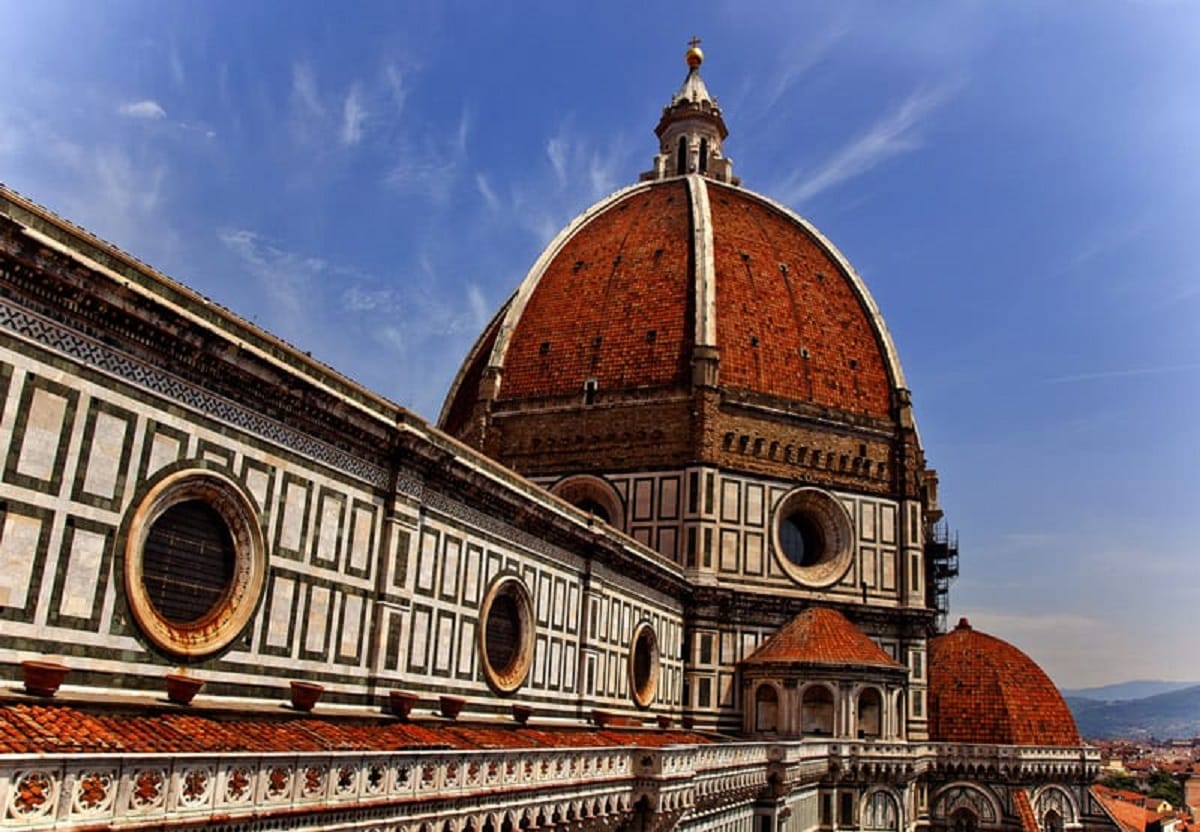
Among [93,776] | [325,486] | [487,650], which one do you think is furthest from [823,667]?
[93,776]

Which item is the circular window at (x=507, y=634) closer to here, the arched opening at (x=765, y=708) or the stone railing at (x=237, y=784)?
the stone railing at (x=237, y=784)

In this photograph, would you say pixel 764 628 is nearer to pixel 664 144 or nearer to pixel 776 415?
pixel 776 415

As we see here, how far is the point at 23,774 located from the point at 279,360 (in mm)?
9584

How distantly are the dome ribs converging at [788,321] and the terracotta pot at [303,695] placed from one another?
29835mm

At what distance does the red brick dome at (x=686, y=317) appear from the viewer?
46.6 m

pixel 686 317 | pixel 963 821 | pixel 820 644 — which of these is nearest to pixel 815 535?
pixel 820 644

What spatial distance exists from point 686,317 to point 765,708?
16260mm

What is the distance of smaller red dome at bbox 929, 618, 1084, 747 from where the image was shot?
1909 inches

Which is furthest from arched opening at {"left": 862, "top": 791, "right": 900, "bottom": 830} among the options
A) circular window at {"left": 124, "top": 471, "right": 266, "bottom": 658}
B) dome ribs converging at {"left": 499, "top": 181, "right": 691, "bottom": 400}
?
circular window at {"left": 124, "top": 471, "right": 266, "bottom": 658}

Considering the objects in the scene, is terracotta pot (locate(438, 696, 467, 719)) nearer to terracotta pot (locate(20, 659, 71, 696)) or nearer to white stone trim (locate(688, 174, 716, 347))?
terracotta pot (locate(20, 659, 71, 696))

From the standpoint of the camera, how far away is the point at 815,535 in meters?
46.2

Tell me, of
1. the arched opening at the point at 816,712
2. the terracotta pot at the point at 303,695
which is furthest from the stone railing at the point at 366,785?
the arched opening at the point at 816,712

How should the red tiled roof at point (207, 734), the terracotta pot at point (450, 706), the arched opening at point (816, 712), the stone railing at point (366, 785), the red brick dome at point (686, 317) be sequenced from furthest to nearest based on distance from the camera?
the red brick dome at point (686, 317) < the arched opening at point (816, 712) < the terracotta pot at point (450, 706) < the red tiled roof at point (207, 734) < the stone railing at point (366, 785)

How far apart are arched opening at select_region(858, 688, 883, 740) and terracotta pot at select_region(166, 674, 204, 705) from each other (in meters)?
30.7
